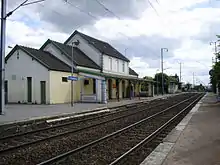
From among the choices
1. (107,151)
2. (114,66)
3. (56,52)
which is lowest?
Result: (107,151)

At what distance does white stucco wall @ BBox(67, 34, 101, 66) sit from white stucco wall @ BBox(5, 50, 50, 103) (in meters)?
14.1

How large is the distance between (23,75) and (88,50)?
1494 cm

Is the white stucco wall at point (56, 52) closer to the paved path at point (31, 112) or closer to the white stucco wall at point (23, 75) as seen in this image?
the white stucco wall at point (23, 75)

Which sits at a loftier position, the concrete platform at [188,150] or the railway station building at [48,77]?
the railway station building at [48,77]

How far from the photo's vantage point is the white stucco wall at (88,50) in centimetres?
4631

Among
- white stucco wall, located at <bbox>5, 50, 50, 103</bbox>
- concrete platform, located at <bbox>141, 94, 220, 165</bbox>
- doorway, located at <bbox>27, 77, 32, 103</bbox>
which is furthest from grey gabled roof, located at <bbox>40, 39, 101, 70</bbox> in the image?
concrete platform, located at <bbox>141, 94, 220, 165</bbox>

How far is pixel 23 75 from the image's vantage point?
34.1 meters

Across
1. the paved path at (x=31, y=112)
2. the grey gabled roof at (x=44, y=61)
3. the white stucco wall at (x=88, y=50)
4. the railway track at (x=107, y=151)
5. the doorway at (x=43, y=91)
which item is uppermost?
the white stucco wall at (x=88, y=50)

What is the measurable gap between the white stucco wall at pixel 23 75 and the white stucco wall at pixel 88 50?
555 inches

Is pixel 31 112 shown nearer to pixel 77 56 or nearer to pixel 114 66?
pixel 77 56

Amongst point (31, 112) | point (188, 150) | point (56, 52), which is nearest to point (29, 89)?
point (56, 52)

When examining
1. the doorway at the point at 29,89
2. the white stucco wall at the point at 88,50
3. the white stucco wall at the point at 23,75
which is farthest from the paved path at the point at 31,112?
the white stucco wall at the point at 88,50

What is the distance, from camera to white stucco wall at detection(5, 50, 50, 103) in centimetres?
3281

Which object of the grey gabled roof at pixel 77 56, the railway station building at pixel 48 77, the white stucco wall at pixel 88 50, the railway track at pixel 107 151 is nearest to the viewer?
the railway track at pixel 107 151
